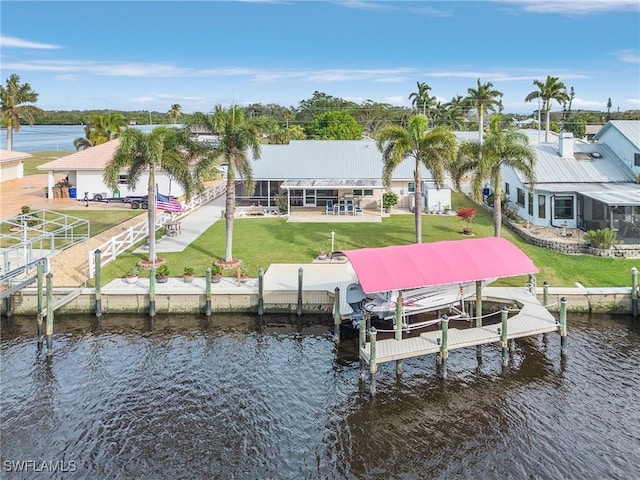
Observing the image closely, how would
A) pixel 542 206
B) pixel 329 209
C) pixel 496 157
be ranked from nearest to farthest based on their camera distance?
pixel 496 157, pixel 542 206, pixel 329 209

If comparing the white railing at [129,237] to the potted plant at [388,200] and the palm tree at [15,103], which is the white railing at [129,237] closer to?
the potted plant at [388,200]

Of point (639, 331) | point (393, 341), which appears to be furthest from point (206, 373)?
point (639, 331)

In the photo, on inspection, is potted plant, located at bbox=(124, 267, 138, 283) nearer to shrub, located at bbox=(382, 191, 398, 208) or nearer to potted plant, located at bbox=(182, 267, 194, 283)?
potted plant, located at bbox=(182, 267, 194, 283)

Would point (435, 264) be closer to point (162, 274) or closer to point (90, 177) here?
point (162, 274)

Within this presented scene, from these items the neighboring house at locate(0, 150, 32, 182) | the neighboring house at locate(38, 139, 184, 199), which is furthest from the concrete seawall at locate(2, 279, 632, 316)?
the neighboring house at locate(0, 150, 32, 182)

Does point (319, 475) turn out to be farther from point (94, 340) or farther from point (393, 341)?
point (94, 340)

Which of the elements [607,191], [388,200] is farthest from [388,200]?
[607,191]
